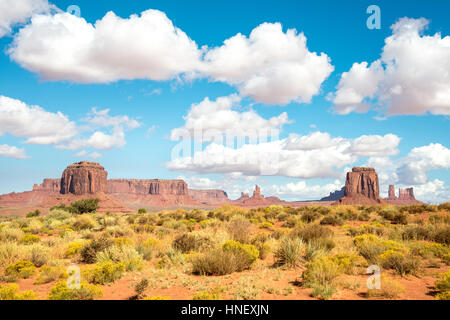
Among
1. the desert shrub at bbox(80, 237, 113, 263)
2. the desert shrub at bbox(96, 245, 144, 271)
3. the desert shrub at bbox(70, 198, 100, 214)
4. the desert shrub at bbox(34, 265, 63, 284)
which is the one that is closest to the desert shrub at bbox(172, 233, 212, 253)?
the desert shrub at bbox(96, 245, 144, 271)

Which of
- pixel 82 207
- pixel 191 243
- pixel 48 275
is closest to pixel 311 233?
pixel 191 243

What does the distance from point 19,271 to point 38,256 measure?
1.79m

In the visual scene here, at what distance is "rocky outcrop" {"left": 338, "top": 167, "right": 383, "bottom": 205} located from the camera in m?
119

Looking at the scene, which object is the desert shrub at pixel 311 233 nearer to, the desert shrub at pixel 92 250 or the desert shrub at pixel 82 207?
the desert shrub at pixel 92 250

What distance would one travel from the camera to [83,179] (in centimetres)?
12744

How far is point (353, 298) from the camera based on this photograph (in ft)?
21.9

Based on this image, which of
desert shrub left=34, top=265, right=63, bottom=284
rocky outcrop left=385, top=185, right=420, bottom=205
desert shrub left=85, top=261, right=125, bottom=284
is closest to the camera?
desert shrub left=85, top=261, right=125, bottom=284

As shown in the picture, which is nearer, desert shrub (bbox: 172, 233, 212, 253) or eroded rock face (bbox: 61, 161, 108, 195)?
desert shrub (bbox: 172, 233, 212, 253)

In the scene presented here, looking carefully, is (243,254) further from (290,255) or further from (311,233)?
(311,233)

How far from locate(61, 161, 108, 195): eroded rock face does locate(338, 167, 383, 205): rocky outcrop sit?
4213 inches

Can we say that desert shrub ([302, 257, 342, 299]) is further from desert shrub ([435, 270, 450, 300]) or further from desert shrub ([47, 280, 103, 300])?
desert shrub ([47, 280, 103, 300])
